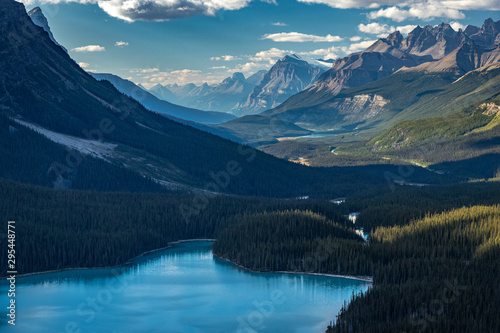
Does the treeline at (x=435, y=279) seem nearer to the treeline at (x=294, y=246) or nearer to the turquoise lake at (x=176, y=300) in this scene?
the treeline at (x=294, y=246)

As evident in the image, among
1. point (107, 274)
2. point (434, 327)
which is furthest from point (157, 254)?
point (434, 327)

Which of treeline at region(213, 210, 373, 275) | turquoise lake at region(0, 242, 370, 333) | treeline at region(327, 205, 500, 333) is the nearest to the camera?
treeline at region(327, 205, 500, 333)

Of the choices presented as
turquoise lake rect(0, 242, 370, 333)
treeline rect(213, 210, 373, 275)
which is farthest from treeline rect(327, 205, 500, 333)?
turquoise lake rect(0, 242, 370, 333)

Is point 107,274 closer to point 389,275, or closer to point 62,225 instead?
point 62,225

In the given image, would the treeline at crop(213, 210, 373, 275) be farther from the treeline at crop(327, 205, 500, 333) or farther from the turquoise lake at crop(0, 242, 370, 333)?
the treeline at crop(327, 205, 500, 333)

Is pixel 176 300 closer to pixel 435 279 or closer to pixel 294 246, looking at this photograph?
pixel 294 246

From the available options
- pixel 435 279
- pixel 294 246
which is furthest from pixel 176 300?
pixel 435 279
